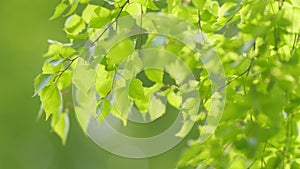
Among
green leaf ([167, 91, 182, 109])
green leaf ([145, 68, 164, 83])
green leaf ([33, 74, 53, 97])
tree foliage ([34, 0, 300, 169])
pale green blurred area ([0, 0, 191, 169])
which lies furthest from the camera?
pale green blurred area ([0, 0, 191, 169])

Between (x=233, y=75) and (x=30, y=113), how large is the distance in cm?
314

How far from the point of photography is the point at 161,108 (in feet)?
4.58

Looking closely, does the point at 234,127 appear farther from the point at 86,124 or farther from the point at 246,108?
the point at 86,124

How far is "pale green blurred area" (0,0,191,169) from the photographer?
396 cm

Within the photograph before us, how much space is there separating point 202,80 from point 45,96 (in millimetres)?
283

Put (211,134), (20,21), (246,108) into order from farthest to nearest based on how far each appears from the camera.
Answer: (20,21), (211,134), (246,108)

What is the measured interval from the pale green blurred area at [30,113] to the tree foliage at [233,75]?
2.49 m

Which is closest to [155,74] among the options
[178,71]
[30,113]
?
[178,71]

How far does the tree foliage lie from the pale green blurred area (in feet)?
8.17

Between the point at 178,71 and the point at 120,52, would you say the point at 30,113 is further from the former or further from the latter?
the point at 120,52

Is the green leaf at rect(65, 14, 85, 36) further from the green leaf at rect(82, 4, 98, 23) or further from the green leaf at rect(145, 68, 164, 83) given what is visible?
the green leaf at rect(145, 68, 164, 83)

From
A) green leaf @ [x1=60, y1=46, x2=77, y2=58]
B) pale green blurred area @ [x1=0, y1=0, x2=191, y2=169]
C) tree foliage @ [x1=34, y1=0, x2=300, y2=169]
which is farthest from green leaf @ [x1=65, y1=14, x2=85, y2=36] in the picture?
pale green blurred area @ [x1=0, y1=0, x2=191, y2=169]

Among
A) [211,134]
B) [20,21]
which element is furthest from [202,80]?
[20,21]

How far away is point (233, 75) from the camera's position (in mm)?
1137
